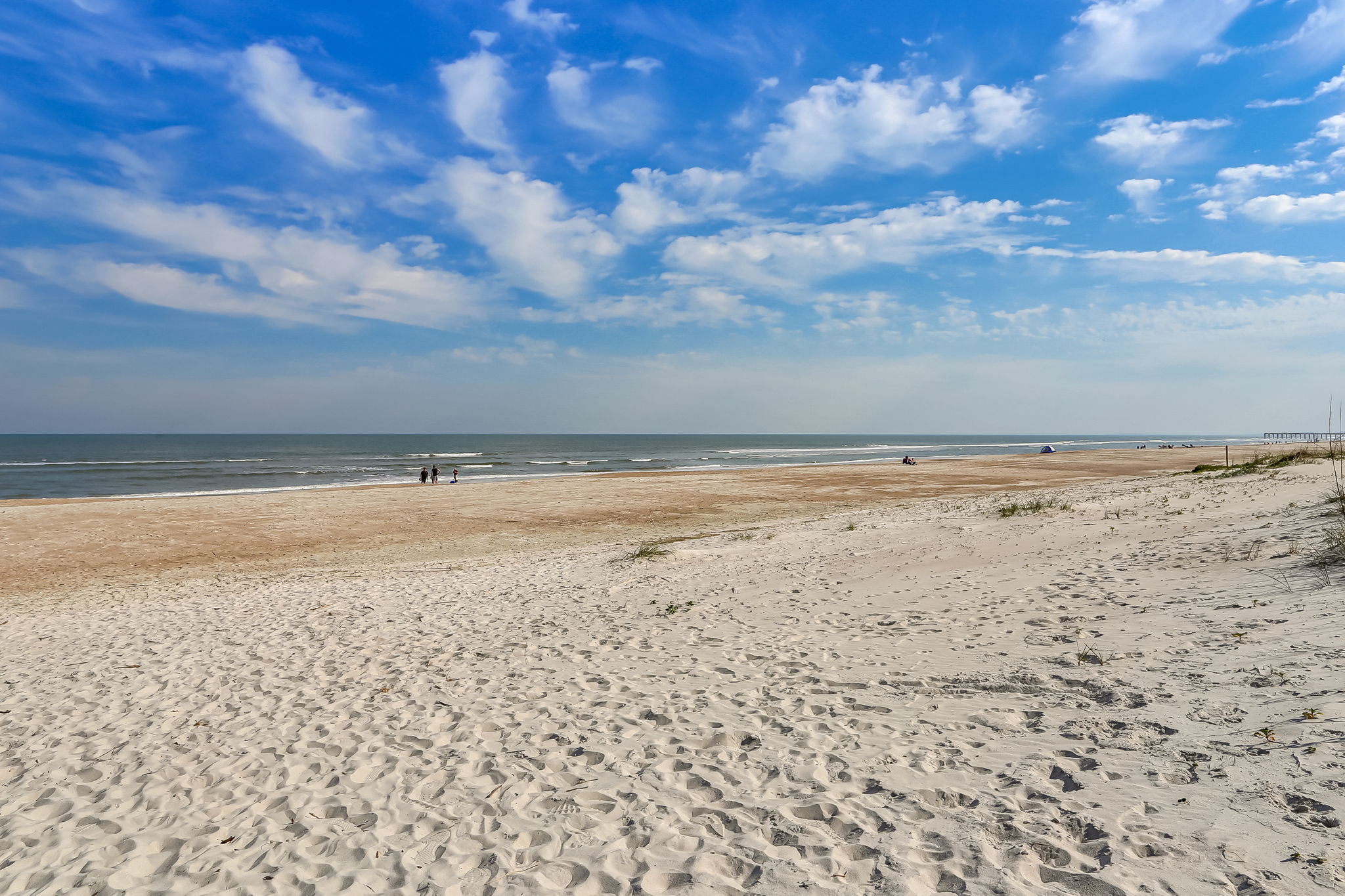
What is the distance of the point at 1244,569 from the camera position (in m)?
9.05

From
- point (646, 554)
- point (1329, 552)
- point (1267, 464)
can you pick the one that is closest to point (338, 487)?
point (646, 554)

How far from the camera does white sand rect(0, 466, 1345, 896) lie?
3.92 meters

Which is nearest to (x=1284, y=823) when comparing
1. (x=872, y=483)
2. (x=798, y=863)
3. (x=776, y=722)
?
(x=798, y=863)

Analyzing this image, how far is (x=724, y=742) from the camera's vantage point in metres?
5.64

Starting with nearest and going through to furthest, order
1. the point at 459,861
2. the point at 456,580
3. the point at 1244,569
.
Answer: the point at 459,861 < the point at 1244,569 < the point at 456,580

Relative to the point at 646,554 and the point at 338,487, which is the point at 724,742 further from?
the point at 338,487

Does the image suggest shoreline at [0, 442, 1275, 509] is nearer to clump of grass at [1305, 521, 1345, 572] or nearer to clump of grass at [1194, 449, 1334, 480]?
clump of grass at [1194, 449, 1334, 480]

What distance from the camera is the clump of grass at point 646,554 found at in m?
15.0

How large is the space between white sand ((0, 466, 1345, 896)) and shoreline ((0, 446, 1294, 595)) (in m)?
7.75

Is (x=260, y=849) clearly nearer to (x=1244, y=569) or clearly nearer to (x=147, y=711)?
(x=147, y=711)

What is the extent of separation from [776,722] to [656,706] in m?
1.27

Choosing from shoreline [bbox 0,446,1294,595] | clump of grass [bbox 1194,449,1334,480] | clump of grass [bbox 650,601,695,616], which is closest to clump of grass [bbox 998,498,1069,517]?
clump of grass [bbox 1194,449,1334,480]

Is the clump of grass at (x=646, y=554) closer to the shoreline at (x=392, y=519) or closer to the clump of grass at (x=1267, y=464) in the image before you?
the shoreline at (x=392, y=519)

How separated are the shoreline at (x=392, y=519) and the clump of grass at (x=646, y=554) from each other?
11.8ft
